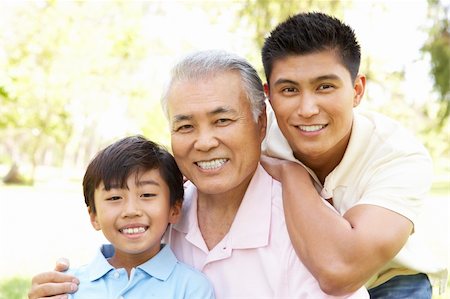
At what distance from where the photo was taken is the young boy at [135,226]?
9.24 ft

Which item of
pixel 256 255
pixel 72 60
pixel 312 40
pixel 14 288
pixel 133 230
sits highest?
pixel 72 60

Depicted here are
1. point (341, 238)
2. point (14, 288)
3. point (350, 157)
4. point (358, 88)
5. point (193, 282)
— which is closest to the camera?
point (341, 238)

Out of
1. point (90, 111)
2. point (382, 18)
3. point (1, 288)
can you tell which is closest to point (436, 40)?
point (382, 18)

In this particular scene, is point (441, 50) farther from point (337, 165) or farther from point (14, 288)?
point (337, 165)

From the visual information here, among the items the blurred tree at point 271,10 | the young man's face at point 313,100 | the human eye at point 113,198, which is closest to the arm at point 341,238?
the young man's face at point 313,100

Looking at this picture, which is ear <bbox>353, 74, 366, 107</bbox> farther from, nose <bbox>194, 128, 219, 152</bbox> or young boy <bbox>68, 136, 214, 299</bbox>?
young boy <bbox>68, 136, 214, 299</bbox>

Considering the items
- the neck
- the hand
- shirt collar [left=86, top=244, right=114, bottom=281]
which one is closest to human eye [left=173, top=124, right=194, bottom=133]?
the neck

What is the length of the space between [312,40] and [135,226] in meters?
1.18

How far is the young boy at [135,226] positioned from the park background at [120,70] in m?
4.36

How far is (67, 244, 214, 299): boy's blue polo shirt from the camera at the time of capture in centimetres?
279

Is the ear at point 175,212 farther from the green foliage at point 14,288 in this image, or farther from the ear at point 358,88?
the green foliage at point 14,288

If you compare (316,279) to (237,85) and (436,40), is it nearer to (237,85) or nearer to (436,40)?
(237,85)

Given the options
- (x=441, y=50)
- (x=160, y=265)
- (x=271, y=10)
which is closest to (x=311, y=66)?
(x=160, y=265)

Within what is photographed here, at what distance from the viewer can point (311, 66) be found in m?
2.88
